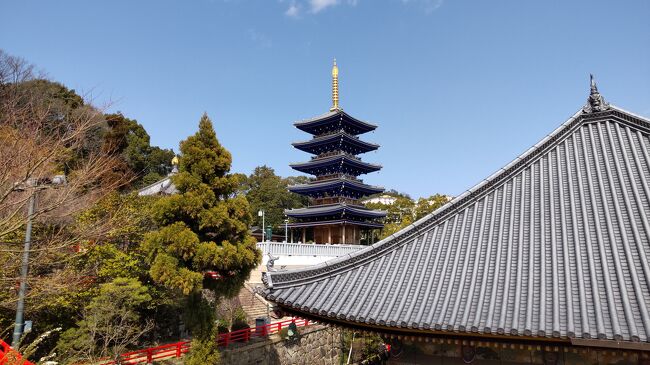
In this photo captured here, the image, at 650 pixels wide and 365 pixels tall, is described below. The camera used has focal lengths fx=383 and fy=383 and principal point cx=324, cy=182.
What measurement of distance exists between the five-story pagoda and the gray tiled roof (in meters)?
28.2

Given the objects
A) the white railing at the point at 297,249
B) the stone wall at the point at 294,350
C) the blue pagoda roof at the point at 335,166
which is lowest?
the stone wall at the point at 294,350

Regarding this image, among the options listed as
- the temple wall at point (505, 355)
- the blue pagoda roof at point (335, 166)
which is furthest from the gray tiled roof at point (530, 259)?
the blue pagoda roof at point (335, 166)

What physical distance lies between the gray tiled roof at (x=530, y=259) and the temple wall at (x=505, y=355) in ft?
1.92

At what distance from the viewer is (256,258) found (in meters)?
13.8

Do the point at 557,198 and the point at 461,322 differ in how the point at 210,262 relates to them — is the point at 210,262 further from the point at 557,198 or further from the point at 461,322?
the point at 557,198

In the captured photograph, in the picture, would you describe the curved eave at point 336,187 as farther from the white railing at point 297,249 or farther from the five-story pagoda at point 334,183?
the white railing at point 297,249

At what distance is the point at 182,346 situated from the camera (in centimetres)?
1476

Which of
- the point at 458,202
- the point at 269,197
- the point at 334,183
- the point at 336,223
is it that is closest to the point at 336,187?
the point at 334,183

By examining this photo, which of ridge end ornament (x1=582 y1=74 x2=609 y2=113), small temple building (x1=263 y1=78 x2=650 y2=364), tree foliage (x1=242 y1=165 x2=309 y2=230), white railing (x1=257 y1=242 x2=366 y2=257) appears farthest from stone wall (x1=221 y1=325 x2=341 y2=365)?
tree foliage (x1=242 y1=165 x2=309 y2=230)

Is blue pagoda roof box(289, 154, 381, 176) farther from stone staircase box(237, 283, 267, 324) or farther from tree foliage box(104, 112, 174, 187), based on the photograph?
stone staircase box(237, 283, 267, 324)

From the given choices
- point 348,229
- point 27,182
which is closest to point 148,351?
point 27,182

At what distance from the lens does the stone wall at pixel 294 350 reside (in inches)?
622

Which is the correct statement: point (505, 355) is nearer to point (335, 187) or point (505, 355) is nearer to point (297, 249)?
point (297, 249)

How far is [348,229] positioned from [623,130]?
103ft
